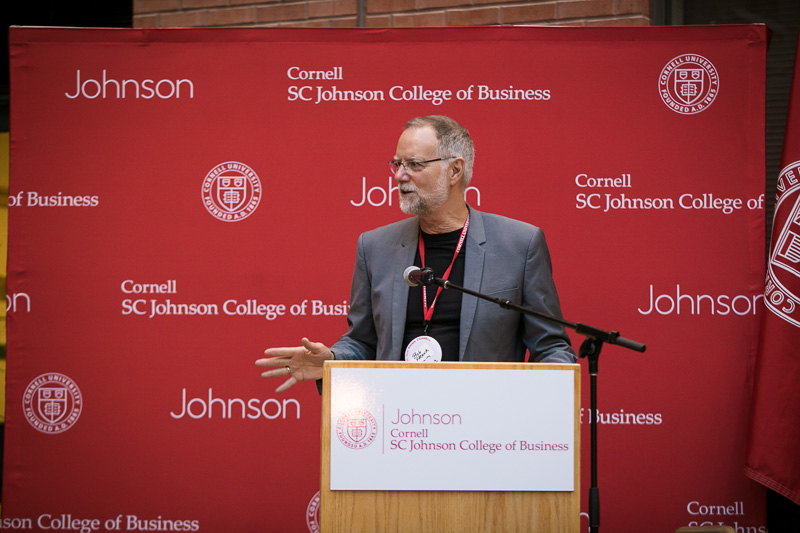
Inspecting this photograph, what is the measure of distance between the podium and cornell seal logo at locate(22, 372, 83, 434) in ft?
7.42

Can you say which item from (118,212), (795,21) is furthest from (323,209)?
(795,21)

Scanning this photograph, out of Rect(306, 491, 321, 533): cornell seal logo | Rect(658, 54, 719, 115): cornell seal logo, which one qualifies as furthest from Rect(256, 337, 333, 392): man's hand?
Rect(658, 54, 719, 115): cornell seal logo

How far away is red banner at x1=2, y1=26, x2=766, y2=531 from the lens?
370cm

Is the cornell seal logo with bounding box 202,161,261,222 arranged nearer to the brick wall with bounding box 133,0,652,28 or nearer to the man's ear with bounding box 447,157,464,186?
the brick wall with bounding box 133,0,652,28

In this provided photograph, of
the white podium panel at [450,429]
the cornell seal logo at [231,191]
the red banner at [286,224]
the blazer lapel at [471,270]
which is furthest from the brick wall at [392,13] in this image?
the white podium panel at [450,429]

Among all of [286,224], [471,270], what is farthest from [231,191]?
[471,270]

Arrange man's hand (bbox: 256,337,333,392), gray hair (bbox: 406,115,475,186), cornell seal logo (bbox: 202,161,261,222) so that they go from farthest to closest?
cornell seal logo (bbox: 202,161,261,222) → gray hair (bbox: 406,115,475,186) → man's hand (bbox: 256,337,333,392)

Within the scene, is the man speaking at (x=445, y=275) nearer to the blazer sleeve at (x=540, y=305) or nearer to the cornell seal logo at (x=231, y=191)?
the blazer sleeve at (x=540, y=305)

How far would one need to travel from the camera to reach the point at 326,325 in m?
3.83

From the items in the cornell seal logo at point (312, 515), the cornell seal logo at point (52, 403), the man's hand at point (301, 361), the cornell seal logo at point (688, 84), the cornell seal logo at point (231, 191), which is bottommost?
the cornell seal logo at point (312, 515)

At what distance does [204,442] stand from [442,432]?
82.5 inches

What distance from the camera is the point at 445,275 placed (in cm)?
284

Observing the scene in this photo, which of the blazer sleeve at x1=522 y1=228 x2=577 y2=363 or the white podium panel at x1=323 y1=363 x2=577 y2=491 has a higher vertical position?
the blazer sleeve at x1=522 y1=228 x2=577 y2=363

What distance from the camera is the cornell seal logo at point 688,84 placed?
12.2ft
